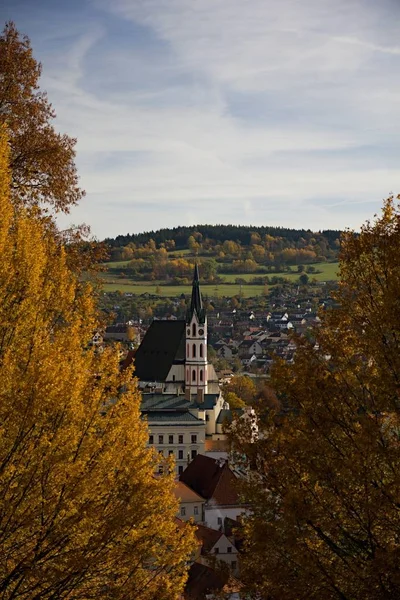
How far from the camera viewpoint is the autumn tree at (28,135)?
617 inches

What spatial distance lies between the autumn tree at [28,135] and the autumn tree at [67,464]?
453 centimetres

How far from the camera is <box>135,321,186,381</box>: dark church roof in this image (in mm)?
72188

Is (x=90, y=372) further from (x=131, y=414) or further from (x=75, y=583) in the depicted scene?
(x=75, y=583)

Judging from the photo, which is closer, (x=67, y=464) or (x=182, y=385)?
(x=67, y=464)

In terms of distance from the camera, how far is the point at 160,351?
73188 mm

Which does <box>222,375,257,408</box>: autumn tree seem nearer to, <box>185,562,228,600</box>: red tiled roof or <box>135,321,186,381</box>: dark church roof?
<box>135,321,186,381</box>: dark church roof

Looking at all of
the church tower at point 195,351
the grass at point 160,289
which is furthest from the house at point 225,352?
the church tower at point 195,351

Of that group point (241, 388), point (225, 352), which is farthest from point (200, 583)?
point (225, 352)

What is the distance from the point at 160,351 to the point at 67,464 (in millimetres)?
63882

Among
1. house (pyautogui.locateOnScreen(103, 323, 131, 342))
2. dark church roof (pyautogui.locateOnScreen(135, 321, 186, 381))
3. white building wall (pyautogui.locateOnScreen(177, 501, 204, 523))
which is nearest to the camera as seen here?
white building wall (pyautogui.locateOnScreen(177, 501, 204, 523))

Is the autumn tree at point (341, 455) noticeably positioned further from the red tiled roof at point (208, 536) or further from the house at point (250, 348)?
the house at point (250, 348)

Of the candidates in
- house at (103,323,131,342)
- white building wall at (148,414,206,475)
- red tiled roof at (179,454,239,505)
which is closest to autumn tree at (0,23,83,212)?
red tiled roof at (179,454,239,505)

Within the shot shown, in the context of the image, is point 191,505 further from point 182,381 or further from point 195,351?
point 182,381

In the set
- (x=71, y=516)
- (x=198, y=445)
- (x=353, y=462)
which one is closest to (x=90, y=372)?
(x=71, y=516)
